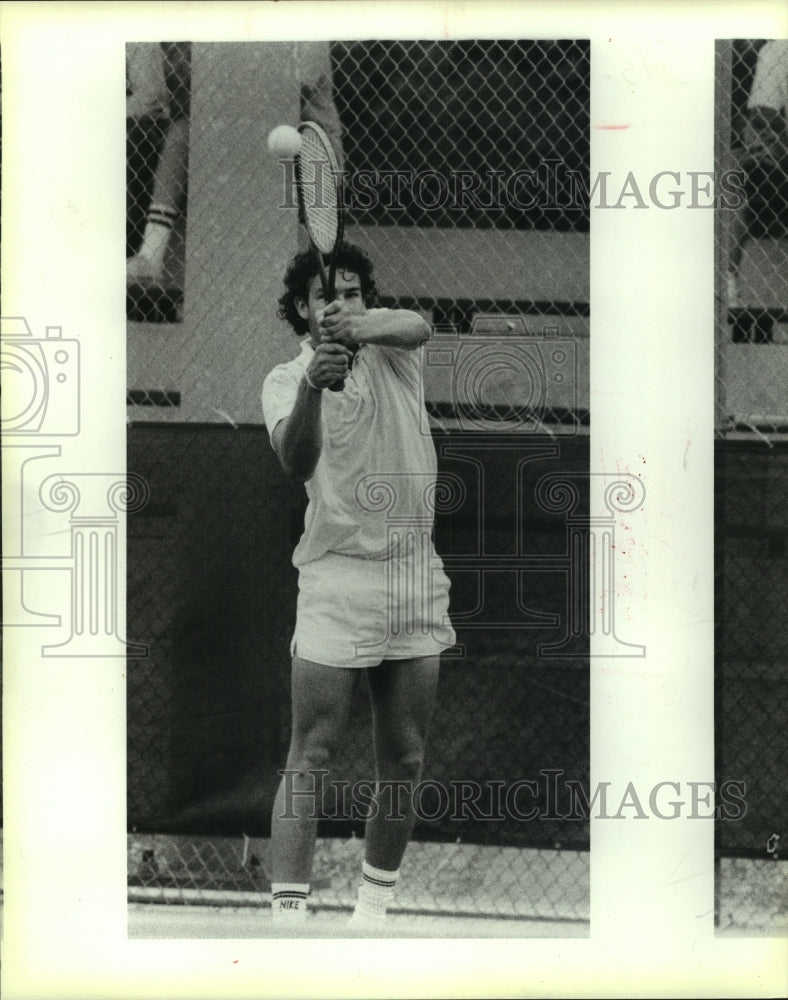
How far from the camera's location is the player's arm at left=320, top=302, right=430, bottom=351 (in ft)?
13.2

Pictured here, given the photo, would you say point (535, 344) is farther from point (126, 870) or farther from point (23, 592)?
point (126, 870)

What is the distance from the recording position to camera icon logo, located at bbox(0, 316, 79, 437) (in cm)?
404

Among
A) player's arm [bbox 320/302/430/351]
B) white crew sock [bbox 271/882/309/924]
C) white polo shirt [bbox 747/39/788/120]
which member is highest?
white polo shirt [bbox 747/39/788/120]

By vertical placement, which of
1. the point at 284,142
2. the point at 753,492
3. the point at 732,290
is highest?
the point at 284,142

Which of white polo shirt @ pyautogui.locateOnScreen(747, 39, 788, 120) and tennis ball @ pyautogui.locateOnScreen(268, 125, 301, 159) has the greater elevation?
white polo shirt @ pyautogui.locateOnScreen(747, 39, 788, 120)

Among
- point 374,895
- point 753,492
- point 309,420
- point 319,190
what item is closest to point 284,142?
point 319,190

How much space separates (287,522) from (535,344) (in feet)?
3.01

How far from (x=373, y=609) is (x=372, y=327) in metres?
0.84

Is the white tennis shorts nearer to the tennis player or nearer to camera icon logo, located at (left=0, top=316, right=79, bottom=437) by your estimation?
the tennis player

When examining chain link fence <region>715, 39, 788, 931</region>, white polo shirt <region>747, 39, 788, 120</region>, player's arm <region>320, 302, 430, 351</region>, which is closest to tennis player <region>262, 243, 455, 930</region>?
player's arm <region>320, 302, 430, 351</region>

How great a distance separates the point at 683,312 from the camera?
402cm

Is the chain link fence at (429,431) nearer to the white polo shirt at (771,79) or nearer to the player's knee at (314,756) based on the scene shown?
the player's knee at (314,756)

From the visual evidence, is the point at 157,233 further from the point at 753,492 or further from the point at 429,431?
the point at 753,492

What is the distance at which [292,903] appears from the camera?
161 inches
